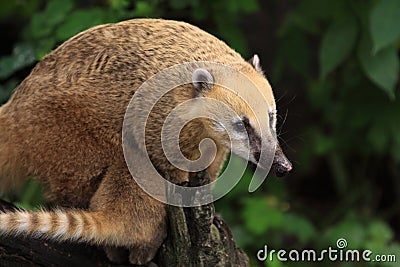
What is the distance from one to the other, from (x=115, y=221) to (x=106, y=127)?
0.41 metres

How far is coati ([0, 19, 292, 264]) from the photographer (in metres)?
3.17

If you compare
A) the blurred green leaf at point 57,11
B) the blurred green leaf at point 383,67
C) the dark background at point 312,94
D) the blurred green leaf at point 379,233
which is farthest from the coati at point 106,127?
the blurred green leaf at point 379,233

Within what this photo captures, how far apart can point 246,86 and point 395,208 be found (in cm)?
367

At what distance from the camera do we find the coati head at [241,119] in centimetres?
306

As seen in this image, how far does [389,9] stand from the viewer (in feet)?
13.6

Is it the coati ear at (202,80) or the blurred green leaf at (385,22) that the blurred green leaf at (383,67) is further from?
the coati ear at (202,80)

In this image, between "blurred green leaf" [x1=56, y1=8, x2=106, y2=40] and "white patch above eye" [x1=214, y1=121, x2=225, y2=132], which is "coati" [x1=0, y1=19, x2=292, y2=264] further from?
"blurred green leaf" [x1=56, y1=8, x2=106, y2=40]

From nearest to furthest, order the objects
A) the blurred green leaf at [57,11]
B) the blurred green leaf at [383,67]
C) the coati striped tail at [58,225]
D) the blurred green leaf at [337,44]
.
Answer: the coati striped tail at [58,225]
the blurred green leaf at [57,11]
the blurred green leaf at [383,67]
the blurred green leaf at [337,44]

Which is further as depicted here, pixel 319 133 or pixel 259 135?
pixel 319 133

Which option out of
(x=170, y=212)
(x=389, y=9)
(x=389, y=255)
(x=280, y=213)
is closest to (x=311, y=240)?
(x=280, y=213)

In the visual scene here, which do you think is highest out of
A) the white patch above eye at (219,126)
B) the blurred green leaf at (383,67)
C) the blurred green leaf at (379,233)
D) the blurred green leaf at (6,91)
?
the white patch above eye at (219,126)

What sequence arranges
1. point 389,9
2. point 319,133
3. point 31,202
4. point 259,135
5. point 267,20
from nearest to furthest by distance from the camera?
point 259,135
point 389,9
point 31,202
point 319,133
point 267,20

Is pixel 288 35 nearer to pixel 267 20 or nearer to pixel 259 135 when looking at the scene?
pixel 267 20

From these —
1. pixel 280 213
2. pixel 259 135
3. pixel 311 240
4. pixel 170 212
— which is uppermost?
pixel 259 135
